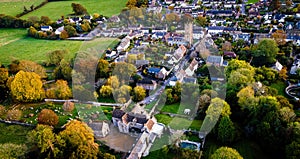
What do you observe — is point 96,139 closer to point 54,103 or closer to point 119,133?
point 119,133

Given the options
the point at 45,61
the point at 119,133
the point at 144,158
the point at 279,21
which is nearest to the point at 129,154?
the point at 144,158

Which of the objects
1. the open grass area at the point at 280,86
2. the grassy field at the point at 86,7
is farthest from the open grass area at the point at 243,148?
the grassy field at the point at 86,7

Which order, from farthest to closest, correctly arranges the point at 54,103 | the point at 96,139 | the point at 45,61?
the point at 45,61 → the point at 54,103 → the point at 96,139

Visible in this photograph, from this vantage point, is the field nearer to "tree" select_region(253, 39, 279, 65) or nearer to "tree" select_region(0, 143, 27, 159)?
"tree" select_region(0, 143, 27, 159)

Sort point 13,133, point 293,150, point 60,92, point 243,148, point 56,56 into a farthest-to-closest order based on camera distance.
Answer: point 56,56 < point 60,92 < point 13,133 < point 243,148 < point 293,150

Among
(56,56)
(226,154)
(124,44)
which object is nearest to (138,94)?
(226,154)

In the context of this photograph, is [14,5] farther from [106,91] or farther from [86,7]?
[106,91]
